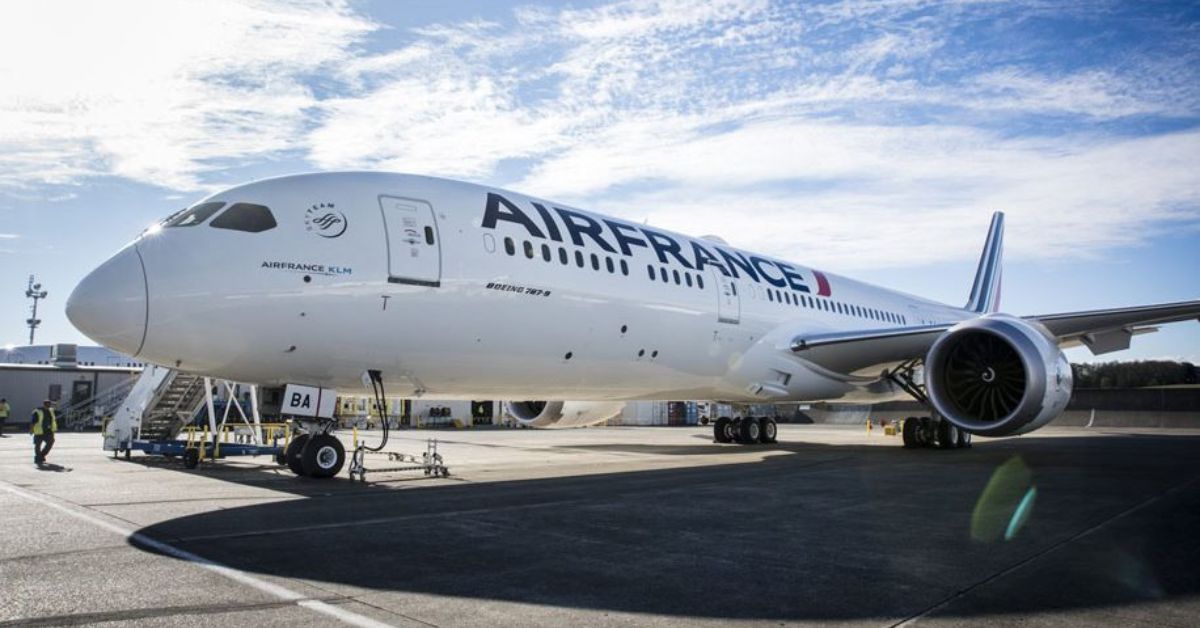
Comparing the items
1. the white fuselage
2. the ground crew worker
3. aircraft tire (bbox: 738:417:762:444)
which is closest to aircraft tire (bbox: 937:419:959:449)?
aircraft tire (bbox: 738:417:762:444)

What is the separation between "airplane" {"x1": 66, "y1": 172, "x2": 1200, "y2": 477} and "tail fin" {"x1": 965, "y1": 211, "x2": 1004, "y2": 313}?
11.3m

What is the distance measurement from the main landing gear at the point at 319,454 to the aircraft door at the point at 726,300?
6790mm

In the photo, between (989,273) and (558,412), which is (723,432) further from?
(989,273)

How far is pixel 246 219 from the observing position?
9.12 metres

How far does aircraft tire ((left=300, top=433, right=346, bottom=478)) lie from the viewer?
34.3 feet

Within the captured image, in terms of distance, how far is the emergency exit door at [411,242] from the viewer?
384 inches

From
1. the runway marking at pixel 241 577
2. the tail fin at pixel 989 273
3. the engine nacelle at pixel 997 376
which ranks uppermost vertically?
the tail fin at pixel 989 273

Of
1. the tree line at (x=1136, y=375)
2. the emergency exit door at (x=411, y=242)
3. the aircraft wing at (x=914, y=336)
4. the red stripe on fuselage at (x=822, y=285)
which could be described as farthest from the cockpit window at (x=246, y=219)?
the tree line at (x=1136, y=375)

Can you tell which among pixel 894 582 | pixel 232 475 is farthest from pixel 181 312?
pixel 894 582

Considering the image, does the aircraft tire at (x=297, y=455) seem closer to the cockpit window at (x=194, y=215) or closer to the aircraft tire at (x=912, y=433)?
the cockpit window at (x=194, y=215)

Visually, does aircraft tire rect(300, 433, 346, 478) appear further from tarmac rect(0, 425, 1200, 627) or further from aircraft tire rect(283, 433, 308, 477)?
tarmac rect(0, 425, 1200, 627)

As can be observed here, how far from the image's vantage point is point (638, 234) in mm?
13750

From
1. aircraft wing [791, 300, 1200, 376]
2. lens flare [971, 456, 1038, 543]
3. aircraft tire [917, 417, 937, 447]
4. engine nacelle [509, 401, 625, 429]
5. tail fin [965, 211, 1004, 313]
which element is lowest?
lens flare [971, 456, 1038, 543]

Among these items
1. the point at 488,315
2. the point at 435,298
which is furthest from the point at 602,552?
the point at 488,315
